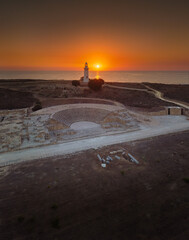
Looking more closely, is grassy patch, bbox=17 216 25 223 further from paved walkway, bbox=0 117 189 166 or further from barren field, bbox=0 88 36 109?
barren field, bbox=0 88 36 109

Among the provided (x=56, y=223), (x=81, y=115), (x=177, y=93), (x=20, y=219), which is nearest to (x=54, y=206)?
(x=56, y=223)

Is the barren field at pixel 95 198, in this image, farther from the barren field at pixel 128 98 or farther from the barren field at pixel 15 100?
the barren field at pixel 128 98

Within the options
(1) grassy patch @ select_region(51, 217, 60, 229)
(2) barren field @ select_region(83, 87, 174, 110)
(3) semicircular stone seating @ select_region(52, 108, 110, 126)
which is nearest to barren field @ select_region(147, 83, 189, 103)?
(2) barren field @ select_region(83, 87, 174, 110)

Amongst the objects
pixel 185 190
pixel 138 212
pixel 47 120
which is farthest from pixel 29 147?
pixel 185 190

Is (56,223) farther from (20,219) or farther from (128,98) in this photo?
(128,98)

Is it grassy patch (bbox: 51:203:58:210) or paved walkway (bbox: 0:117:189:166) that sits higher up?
paved walkway (bbox: 0:117:189:166)

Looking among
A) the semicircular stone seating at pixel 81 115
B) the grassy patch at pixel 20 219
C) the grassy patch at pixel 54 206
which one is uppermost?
the semicircular stone seating at pixel 81 115

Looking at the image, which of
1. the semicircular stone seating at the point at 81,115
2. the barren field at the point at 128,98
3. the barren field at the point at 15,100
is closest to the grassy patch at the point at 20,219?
the semicircular stone seating at the point at 81,115
